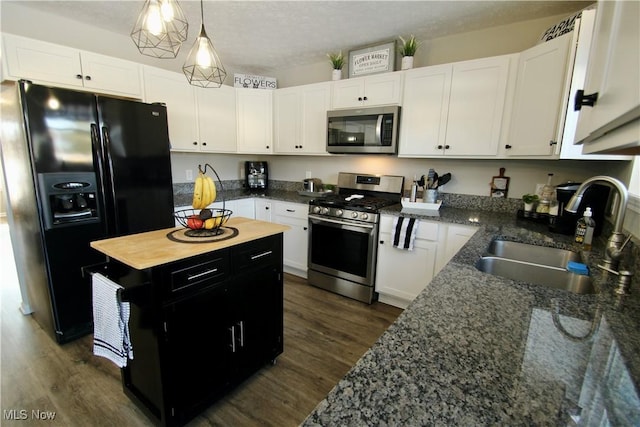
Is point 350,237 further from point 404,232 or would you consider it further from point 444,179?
point 444,179

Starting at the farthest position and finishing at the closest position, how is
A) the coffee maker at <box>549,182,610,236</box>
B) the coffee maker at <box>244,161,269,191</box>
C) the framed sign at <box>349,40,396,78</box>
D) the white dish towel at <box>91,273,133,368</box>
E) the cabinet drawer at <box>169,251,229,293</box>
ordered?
the coffee maker at <box>244,161,269,191</box>, the framed sign at <box>349,40,396,78</box>, the coffee maker at <box>549,182,610,236</box>, the cabinet drawer at <box>169,251,229,293</box>, the white dish towel at <box>91,273,133,368</box>

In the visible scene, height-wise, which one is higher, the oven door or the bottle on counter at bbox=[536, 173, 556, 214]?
the bottle on counter at bbox=[536, 173, 556, 214]

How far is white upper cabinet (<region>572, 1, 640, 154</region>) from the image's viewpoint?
0.49m

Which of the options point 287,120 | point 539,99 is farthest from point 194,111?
point 539,99

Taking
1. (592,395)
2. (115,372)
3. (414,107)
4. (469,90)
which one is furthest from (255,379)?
(469,90)

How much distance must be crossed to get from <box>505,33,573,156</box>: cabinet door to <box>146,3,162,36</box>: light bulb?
7.88ft

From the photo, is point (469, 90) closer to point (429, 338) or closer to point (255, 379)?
point (429, 338)

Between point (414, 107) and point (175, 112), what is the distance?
240 centimetres

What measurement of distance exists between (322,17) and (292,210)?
185 cm

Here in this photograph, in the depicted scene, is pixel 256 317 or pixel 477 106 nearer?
pixel 256 317

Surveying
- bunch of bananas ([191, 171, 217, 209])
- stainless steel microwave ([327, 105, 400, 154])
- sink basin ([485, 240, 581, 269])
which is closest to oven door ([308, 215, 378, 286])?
stainless steel microwave ([327, 105, 400, 154])

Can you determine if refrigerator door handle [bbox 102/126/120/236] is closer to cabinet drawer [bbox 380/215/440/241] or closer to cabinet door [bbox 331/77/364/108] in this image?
cabinet door [bbox 331/77/364/108]

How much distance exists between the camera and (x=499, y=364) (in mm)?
634

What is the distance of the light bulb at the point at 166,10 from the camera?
1.36m
